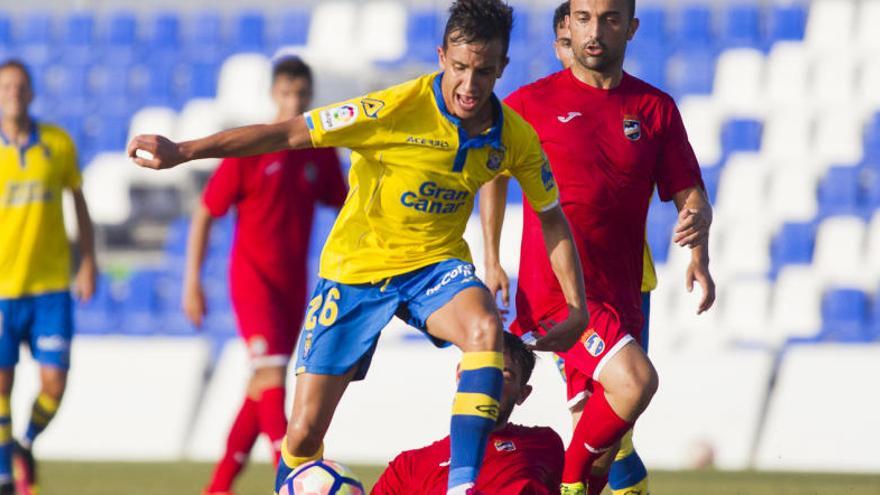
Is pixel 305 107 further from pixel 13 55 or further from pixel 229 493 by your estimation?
pixel 13 55

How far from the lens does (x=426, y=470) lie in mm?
5797

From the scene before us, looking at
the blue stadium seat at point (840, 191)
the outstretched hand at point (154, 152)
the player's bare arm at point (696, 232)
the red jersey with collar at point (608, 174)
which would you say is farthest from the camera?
the blue stadium seat at point (840, 191)

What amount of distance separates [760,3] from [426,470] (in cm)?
1185

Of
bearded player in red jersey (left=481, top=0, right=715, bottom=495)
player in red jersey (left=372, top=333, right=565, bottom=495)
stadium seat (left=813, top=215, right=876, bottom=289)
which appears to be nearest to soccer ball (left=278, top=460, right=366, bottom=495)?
player in red jersey (left=372, top=333, right=565, bottom=495)

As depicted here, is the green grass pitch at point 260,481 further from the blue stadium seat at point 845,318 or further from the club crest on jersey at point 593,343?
the blue stadium seat at point 845,318

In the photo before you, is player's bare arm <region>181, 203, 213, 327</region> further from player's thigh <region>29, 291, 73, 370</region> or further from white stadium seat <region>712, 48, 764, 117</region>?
white stadium seat <region>712, 48, 764, 117</region>

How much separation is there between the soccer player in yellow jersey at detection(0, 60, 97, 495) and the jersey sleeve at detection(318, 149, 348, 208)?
1.59 metres

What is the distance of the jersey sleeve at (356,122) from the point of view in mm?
5363

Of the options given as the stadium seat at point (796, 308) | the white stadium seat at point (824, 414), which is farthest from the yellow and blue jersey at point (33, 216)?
the stadium seat at point (796, 308)

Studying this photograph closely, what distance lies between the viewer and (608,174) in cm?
620

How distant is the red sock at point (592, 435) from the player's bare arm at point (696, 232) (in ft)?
1.95

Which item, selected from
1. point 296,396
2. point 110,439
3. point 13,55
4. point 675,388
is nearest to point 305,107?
point 296,396

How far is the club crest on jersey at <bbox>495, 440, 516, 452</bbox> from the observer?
227 inches

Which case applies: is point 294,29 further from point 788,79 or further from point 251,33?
point 788,79
